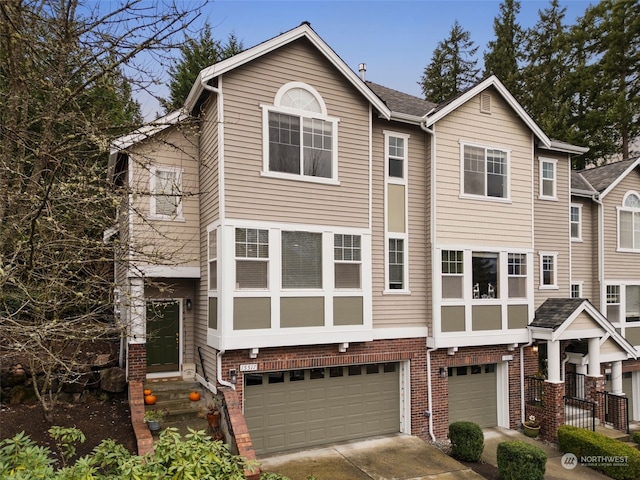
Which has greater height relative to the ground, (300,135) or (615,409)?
(300,135)

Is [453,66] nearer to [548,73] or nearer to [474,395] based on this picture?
[548,73]

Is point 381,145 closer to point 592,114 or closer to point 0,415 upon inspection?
point 0,415

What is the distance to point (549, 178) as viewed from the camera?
15133 mm

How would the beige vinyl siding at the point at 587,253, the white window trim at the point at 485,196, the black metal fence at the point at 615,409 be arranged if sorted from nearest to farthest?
the white window trim at the point at 485,196, the black metal fence at the point at 615,409, the beige vinyl siding at the point at 587,253

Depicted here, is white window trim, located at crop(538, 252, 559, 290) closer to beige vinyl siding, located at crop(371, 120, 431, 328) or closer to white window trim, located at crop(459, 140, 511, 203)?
white window trim, located at crop(459, 140, 511, 203)

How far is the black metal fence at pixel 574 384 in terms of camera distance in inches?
593

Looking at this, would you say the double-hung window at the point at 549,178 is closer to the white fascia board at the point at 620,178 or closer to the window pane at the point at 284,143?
the white fascia board at the point at 620,178

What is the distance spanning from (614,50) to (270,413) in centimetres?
2677

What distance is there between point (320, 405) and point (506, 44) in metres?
29.1

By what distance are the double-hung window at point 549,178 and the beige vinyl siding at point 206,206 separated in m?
10.7

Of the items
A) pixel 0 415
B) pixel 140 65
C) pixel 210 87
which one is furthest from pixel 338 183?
pixel 0 415

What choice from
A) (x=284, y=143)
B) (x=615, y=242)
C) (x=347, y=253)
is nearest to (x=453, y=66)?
(x=615, y=242)
